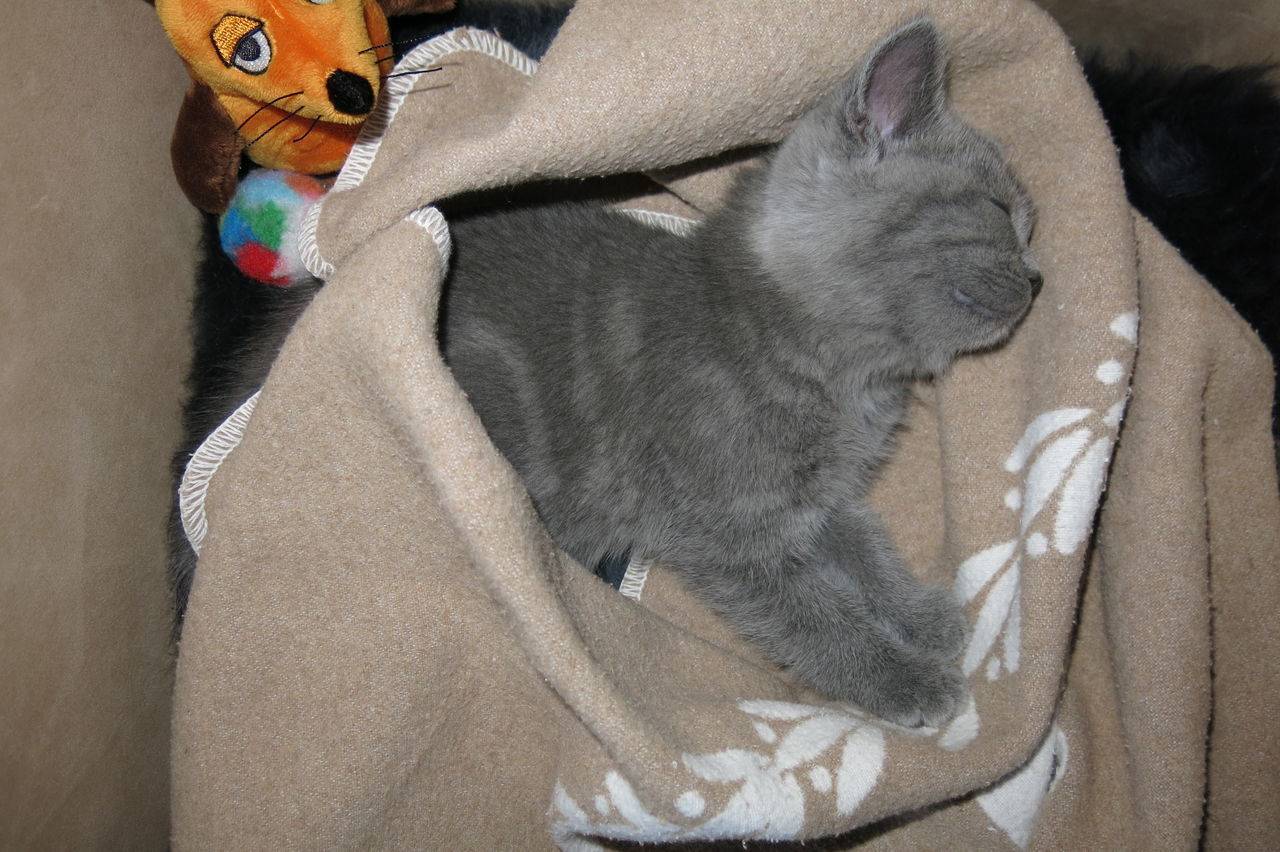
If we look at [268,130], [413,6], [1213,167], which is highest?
[1213,167]

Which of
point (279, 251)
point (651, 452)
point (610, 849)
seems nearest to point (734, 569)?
point (651, 452)

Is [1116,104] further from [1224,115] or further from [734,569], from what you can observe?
[734,569]

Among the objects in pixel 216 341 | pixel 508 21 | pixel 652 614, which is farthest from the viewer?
pixel 508 21

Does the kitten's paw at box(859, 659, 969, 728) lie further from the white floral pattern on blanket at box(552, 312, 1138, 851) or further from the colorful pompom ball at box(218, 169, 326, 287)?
A: the colorful pompom ball at box(218, 169, 326, 287)

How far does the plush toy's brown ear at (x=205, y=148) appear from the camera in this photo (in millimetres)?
1067

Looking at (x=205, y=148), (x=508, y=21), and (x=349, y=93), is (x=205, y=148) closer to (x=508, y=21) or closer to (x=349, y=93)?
(x=349, y=93)

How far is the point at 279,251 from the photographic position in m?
1.18

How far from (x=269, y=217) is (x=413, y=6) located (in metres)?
0.36

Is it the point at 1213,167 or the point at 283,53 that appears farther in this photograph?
the point at 1213,167

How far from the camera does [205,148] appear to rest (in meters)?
1.09

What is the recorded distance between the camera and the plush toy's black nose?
93 centimetres

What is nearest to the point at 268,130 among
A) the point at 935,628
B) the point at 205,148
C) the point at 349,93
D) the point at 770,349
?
the point at 205,148

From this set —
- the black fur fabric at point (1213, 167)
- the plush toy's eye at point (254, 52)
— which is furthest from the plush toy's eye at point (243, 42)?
the black fur fabric at point (1213, 167)

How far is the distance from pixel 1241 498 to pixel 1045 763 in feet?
1.41
